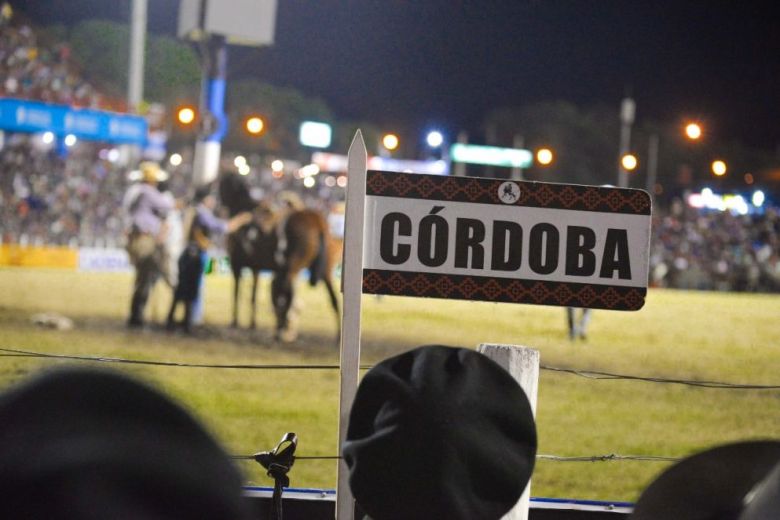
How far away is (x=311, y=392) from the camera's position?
848 centimetres

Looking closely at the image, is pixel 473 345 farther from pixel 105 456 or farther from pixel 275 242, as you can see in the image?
pixel 105 456

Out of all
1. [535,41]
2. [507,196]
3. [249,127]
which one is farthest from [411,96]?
[507,196]

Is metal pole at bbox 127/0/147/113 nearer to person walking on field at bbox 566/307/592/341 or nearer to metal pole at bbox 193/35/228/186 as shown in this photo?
metal pole at bbox 193/35/228/186

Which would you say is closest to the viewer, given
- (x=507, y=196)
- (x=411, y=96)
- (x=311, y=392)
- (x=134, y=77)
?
(x=507, y=196)

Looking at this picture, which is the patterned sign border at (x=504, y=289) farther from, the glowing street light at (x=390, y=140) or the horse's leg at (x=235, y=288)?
the glowing street light at (x=390, y=140)

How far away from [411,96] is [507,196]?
3058 inches

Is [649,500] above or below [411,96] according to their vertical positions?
below

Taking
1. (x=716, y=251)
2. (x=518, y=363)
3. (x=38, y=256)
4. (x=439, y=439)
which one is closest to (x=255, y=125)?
(x=38, y=256)

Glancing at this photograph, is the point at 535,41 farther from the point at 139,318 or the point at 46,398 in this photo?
the point at 46,398

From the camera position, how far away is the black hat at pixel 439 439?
5.54 ft

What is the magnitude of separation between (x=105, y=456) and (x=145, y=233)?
1303 centimetres

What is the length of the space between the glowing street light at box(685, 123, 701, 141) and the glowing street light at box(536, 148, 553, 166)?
254cm

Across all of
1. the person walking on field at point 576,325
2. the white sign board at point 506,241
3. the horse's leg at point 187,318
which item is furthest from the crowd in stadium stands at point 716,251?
the white sign board at point 506,241

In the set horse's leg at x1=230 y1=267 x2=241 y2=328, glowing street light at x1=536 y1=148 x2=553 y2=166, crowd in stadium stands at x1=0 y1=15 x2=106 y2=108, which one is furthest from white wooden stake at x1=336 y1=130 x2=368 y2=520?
crowd in stadium stands at x1=0 y1=15 x2=106 y2=108
